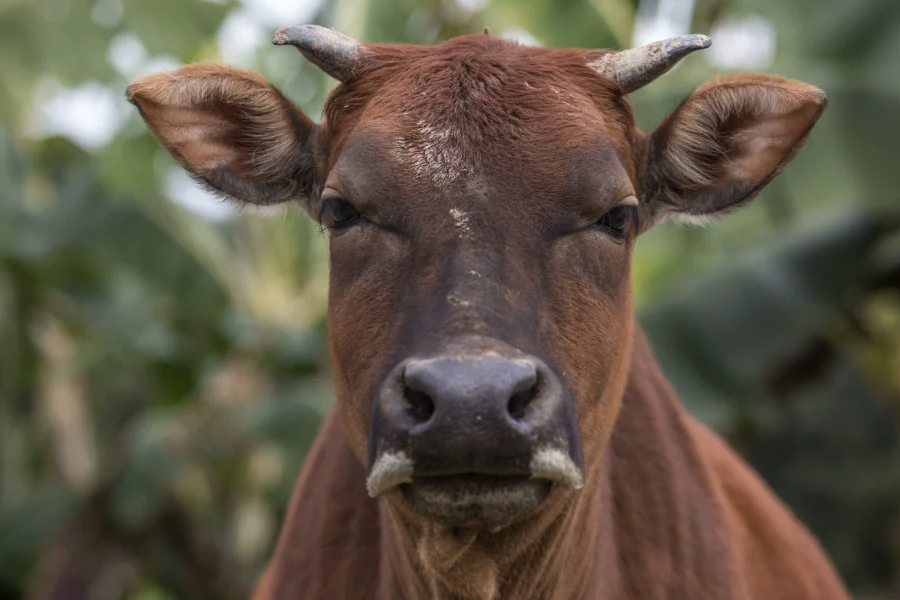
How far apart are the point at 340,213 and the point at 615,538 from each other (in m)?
1.52

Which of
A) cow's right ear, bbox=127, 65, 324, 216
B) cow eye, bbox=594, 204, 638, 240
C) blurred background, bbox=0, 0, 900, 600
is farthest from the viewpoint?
blurred background, bbox=0, 0, 900, 600

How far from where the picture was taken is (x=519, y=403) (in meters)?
2.87

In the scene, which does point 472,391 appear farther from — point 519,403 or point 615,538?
point 615,538

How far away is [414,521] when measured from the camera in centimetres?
339

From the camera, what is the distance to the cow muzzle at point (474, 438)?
2789 mm

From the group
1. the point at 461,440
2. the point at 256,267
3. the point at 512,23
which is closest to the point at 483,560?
the point at 461,440

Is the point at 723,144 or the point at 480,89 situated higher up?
the point at 480,89

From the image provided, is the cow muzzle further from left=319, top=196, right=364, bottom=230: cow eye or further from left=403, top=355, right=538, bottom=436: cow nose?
left=319, top=196, right=364, bottom=230: cow eye

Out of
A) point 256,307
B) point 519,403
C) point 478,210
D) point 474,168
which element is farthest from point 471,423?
point 256,307

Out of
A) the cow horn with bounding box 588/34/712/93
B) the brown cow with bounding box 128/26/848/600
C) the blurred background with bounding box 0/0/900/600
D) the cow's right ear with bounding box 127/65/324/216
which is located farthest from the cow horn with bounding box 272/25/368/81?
the blurred background with bounding box 0/0/900/600

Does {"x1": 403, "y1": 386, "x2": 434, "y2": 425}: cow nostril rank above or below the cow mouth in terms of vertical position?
above

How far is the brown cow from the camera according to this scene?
296 centimetres

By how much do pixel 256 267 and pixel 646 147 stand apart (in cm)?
1049

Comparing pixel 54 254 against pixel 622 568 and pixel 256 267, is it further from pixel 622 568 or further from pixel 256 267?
→ pixel 622 568
